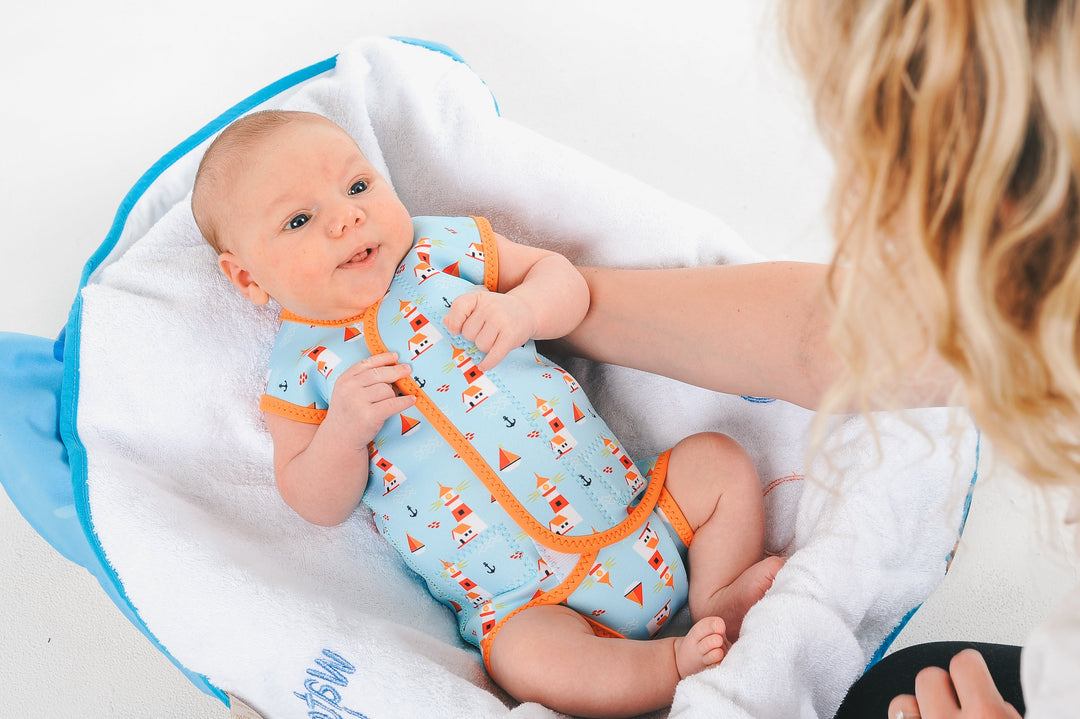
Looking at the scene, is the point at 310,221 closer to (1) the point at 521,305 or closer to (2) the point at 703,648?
(1) the point at 521,305

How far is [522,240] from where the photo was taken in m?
1.22

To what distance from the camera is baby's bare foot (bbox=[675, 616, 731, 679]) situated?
33.6 inches

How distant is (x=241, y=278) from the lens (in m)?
1.03

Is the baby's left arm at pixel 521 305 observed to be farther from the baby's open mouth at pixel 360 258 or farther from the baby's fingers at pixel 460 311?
the baby's open mouth at pixel 360 258

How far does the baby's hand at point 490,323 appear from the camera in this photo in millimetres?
961

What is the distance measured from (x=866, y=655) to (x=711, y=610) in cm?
16


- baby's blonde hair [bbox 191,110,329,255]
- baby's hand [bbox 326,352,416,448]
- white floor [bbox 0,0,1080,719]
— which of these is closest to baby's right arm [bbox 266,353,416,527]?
baby's hand [bbox 326,352,416,448]

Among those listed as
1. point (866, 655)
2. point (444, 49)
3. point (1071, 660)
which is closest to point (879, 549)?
point (866, 655)

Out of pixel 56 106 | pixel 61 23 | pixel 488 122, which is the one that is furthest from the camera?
pixel 61 23

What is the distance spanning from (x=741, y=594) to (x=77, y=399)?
2.45 ft

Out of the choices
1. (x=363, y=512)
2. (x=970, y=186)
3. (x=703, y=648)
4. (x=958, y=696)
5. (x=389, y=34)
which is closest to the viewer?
(x=970, y=186)

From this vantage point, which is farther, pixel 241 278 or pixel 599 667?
pixel 241 278

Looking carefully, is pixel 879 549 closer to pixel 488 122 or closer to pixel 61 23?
pixel 488 122

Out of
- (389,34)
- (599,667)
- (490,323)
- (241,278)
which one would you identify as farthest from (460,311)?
(389,34)
